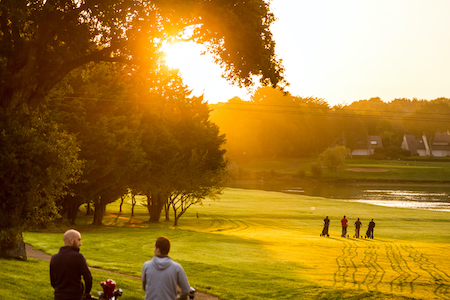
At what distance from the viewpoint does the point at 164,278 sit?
662cm

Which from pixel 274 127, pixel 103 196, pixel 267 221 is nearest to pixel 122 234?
pixel 103 196

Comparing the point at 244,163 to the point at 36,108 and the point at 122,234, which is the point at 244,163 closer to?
the point at 122,234

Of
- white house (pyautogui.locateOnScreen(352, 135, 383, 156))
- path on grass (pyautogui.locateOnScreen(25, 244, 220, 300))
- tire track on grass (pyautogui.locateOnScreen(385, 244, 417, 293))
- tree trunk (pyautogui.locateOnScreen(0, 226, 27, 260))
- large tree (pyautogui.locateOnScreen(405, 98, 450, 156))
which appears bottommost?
tire track on grass (pyautogui.locateOnScreen(385, 244, 417, 293))

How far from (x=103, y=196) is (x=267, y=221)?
19009 millimetres

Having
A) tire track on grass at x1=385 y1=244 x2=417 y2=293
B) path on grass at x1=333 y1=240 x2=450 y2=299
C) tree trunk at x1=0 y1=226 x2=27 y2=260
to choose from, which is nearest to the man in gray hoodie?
tree trunk at x1=0 y1=226 x2=27 y2=260


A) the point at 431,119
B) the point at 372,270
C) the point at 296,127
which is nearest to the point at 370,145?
the point at 431,119

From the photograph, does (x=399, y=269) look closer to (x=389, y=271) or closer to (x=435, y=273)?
(x=389, y=271)

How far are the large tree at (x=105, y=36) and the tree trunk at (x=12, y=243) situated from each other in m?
0.22

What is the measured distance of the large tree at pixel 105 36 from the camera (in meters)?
15.9

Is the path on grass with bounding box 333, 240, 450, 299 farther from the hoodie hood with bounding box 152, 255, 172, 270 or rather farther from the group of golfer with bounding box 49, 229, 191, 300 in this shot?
the hoodie hood with bounding box 152, 255, 172, 270

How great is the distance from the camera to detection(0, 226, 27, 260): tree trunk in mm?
15914

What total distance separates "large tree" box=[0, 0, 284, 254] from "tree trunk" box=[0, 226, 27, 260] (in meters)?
0.22

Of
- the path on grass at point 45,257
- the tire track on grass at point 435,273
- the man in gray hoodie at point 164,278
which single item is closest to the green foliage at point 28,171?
the path on grass at point 45,257

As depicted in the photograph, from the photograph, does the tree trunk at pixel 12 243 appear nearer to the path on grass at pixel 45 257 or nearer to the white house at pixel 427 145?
the path on grass at pixel 45 257
